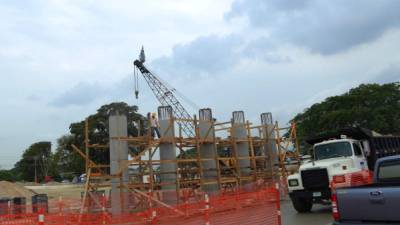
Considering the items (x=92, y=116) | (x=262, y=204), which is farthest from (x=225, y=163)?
(x=92, y=116)

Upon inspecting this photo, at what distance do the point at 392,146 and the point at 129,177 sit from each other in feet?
36.0

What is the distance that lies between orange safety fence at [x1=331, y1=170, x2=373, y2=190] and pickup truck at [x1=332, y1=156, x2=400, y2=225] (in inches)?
341

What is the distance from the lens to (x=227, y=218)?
13.8 meters

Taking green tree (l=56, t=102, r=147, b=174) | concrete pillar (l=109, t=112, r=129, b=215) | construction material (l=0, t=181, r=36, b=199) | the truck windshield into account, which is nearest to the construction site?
concrete pillar (l=109, t=112, r=129, b=215)

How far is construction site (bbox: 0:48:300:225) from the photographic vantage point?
1480 cm

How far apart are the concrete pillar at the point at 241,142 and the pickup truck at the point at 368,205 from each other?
17200mm

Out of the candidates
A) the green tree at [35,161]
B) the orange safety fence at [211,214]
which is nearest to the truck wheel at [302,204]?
the orange safety fence at [211,214]

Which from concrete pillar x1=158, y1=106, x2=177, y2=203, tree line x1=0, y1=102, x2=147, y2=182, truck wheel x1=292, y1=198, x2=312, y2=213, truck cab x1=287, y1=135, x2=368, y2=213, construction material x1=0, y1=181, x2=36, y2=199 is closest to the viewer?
truck cab x1=287, y1=135, x2=368, y2=213

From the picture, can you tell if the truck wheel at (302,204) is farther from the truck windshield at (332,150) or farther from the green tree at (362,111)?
the green tree at (362,111)

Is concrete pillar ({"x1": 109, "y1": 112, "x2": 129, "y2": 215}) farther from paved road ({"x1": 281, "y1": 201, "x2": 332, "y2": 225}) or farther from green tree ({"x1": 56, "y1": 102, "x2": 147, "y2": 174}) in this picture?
green tree ({"x1": 56, "y1": 102, "x2": 147, "y2": 174})

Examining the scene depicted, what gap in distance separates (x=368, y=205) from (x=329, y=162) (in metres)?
10.2

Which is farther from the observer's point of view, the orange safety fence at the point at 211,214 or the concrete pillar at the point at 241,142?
the concrete pillar at the point at 241,142

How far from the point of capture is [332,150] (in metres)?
18.9

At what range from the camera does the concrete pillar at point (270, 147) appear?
27.8m
